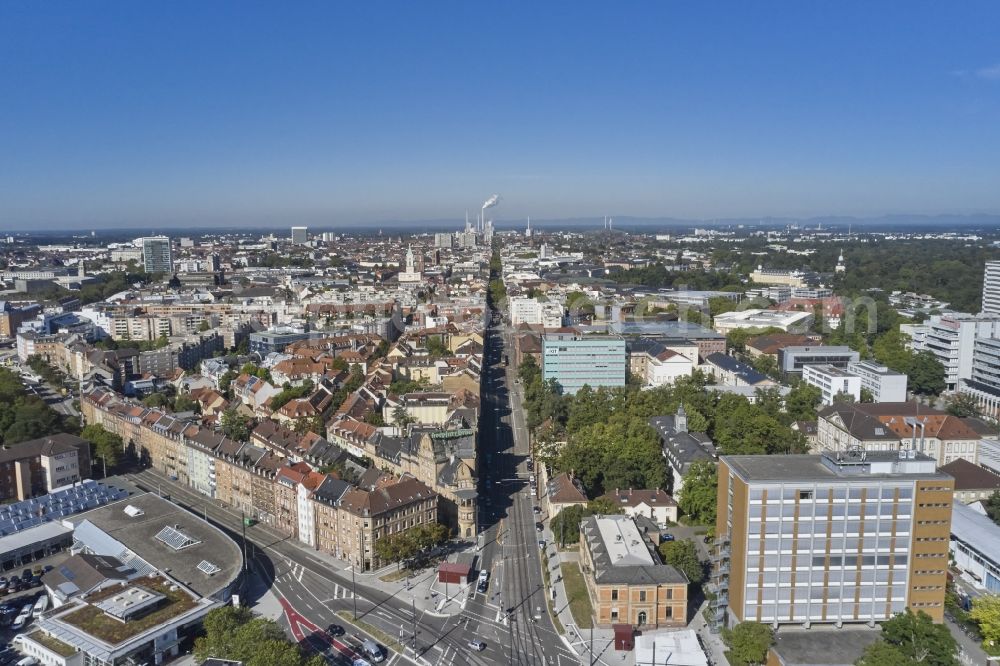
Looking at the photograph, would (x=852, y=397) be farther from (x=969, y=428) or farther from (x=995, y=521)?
(x=995, y=521)

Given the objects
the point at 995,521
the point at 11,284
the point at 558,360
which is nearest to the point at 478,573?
the point at 995,521

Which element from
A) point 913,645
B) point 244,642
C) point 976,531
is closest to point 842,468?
point 913,645

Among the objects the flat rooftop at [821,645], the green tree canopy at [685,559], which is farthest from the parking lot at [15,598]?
the flat rooftop at [821,645]

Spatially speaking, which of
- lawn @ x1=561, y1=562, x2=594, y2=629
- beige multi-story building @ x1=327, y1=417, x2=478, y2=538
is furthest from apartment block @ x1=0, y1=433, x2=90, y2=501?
lawn @ x1=561, y1=562, x2=594, y2=629

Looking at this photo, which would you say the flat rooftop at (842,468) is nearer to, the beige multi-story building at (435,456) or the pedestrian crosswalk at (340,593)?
the beige multi-story building at (435,456)

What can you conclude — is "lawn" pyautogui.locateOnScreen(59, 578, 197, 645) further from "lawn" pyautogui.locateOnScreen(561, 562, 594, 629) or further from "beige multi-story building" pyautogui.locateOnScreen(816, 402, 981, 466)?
"beige multi-story building" pyautogui.locateOnScreen(816, 402, 981, 466)
